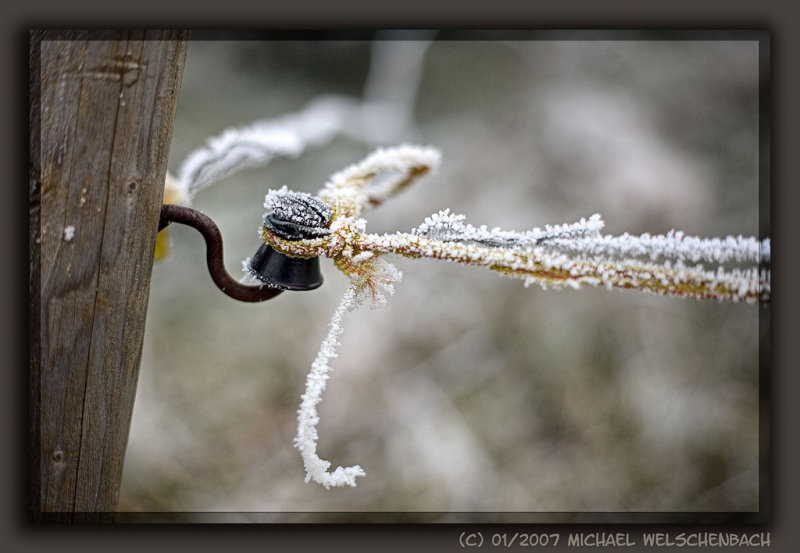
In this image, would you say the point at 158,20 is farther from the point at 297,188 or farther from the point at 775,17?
the point at 297,188

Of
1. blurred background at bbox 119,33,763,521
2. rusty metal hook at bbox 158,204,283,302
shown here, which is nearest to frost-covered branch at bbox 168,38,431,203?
blurred background at bbox 119,33,763,521

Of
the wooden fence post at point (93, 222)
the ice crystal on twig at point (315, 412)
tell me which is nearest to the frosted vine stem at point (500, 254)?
the ice crystal on twig at point (315, 412)

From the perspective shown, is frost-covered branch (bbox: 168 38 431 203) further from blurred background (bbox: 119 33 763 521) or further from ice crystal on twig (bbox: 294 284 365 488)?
ice crystal on twig (bbox: 294 284 365 488)

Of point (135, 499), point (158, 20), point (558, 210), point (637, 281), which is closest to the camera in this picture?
point (637, 281)

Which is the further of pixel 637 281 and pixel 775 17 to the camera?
pixel 775 17

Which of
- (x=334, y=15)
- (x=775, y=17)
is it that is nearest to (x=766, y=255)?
(x=775, y=17)

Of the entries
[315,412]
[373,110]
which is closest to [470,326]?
[373,110]

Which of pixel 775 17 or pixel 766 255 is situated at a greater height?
pixel 775 17
